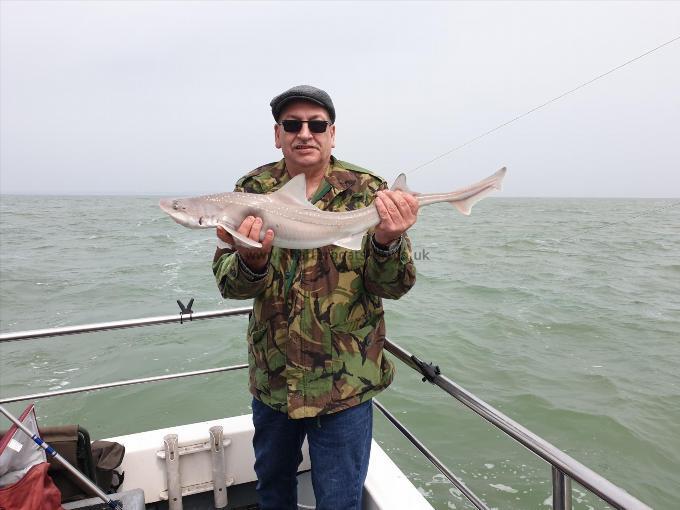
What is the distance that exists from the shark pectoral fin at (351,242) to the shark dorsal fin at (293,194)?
0.26m

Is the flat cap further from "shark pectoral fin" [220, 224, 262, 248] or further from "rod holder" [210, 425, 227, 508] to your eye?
"rod holder" [210, 425, 227, 508]

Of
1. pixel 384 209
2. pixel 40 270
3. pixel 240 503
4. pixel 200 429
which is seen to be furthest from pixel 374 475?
pixel 40 270

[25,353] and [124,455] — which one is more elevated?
[124,455]

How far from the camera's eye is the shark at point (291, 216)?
257 centimetres

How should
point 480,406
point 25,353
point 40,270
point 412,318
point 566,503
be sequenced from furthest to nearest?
1. point 40,270
2. point 412,318
3. point 25,353
4. point 480,406
5. point 566,503

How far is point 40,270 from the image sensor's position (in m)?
22.1

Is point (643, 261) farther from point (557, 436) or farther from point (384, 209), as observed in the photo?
point (384, 209)

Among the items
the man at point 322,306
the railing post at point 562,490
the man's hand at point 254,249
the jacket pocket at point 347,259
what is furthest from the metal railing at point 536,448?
the man's hand at point 254,249

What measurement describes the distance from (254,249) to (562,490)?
1736 mm

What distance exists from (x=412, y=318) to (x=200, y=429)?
11.1 metres

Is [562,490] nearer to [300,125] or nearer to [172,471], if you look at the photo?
[300,125]

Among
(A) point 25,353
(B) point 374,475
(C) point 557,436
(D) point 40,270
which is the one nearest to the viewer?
(B) point 374,475

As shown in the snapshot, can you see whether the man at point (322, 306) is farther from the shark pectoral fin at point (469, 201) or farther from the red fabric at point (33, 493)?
the red fabric at point (33, 493)

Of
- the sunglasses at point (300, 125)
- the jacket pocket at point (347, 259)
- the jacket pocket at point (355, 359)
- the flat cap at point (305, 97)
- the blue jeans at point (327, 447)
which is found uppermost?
the flat cap at point (305, 97)
